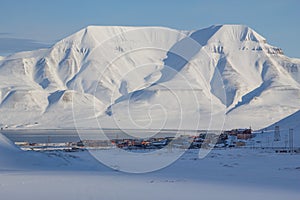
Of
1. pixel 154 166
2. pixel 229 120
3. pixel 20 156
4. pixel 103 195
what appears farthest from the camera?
pixel 229 120

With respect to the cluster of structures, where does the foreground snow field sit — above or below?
below

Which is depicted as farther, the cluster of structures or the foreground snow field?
the cluster of structures

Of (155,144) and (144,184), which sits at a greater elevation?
(155,144)

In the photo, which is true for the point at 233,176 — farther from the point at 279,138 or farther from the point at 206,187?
the point at 279,138

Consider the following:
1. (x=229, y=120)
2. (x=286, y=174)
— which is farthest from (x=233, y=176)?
(x=229, y=120)

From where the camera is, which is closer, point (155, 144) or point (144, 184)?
point (144, 184)

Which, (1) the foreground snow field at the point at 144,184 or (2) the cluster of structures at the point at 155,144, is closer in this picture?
(1) the foreground snow field at the point at 144,184

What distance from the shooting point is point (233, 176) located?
34.0 metres

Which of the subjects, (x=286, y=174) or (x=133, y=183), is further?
(x=286, y=174)

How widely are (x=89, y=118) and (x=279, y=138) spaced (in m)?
107

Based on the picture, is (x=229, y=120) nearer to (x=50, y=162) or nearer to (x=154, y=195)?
(x=50, y=162)

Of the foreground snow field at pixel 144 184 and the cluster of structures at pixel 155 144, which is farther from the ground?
the cluster of structures at pixel 155 144

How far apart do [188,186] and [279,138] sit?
231 ft

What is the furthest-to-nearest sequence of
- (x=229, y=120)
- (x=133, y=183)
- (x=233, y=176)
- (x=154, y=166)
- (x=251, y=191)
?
(x=229, y=120), (x=154, y=166), (x=233, y=176), (x=133, y=183), (x=251, y=191)
